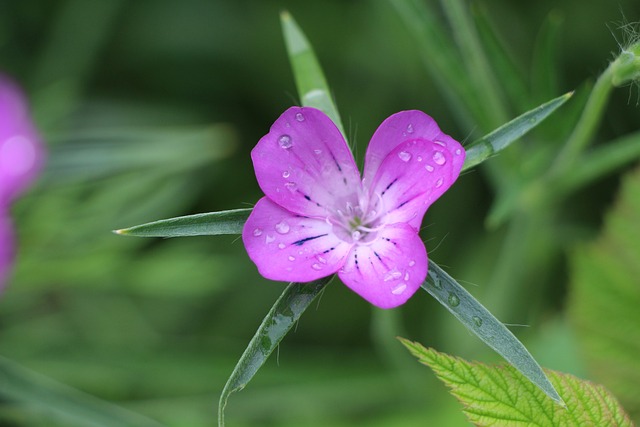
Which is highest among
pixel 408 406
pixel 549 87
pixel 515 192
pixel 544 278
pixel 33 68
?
pixel 33 68

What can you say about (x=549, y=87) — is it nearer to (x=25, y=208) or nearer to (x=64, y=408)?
(x=64, y=408)

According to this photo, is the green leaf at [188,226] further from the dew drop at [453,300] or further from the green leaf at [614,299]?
the green leaf at [614,299]

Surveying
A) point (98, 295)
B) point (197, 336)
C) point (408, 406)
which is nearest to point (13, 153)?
point (98, 295)

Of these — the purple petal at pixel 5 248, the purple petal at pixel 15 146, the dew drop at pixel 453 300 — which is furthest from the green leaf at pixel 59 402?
the dew drop at pixel 453 300

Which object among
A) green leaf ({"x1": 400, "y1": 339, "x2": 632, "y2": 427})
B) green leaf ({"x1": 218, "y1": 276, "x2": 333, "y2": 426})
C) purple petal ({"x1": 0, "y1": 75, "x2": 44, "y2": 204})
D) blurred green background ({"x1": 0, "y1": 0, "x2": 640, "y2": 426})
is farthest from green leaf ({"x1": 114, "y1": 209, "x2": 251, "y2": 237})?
purple petal ({"x1": 0, "y1": 75, "x2": 44, "y2": 204})

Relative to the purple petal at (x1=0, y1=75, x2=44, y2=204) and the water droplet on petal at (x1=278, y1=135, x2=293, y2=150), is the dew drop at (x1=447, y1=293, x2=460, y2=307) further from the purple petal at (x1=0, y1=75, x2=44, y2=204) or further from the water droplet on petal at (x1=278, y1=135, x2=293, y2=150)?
the purple petal at (x1=0, y1=75, x2=44, y2=204)

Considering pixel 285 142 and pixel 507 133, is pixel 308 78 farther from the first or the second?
Result: pixel 507 133
